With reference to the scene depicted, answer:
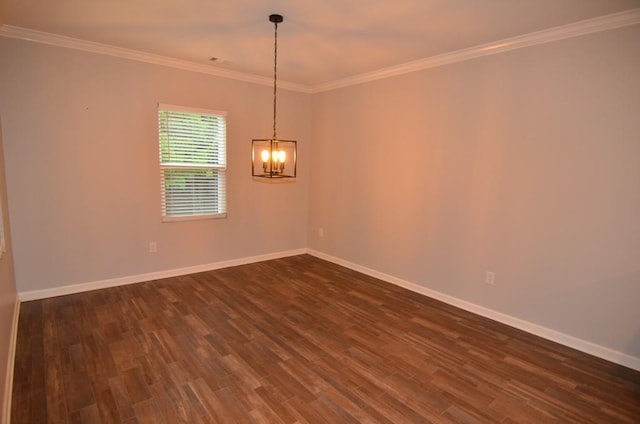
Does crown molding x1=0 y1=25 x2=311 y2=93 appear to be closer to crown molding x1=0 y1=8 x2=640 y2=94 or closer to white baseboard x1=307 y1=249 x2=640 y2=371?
crown molding x1=0 y1=8 x2=640 y2=94

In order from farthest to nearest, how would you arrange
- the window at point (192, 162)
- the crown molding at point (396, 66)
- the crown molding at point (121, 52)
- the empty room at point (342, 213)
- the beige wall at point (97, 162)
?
1. the window at point (192, 162)
2. the beige wall at point (97, 162)
3. the crown molding at point (121, 52)
4. the crown molding at point (396, 66)
5. the empty room at point (342, 213)

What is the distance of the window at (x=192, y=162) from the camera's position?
4.25 meters

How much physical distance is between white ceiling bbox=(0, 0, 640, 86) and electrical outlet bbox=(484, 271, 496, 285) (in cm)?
230

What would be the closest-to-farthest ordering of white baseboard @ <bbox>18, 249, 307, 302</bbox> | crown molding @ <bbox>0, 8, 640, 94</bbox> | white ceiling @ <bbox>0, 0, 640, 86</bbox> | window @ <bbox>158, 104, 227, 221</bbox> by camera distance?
white ceiling @ <bbox>0, 0, 640, 86</bbox>, crown molding @ <bbox>0, 8, 640, 94</bbox>, white baseboard @ <bbox>18, 249, 307, 302</bbox>, window @ <bbox>158, 104, 227, 221</bbox>

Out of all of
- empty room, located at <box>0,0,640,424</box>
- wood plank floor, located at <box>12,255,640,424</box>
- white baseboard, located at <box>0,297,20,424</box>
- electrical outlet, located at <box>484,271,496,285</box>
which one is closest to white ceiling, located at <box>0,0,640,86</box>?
empty room, located at <box>0,0,640,424</box>

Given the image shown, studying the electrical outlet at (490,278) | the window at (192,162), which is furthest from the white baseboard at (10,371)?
the electrical outlet at (490,278)

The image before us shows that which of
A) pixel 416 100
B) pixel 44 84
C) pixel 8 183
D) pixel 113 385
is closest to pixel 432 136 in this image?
pixel 416 100

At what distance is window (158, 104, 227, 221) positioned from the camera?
4250mm

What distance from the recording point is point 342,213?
5.18 m

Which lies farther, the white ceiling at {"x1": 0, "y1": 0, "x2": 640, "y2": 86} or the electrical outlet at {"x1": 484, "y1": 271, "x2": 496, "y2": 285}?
the electrical outlet at {"x1": 484, "y1": 271, "x2": 496, "y2": 285}

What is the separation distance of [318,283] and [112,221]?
2.59m

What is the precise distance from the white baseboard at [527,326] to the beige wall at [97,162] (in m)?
2.47

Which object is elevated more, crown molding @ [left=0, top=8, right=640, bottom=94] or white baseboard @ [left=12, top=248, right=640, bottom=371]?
crown molding @ [left=0, top=8, right=640, bottom=94]

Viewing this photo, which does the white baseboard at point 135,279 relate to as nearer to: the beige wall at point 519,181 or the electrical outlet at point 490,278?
the beige wall at point 519,181
